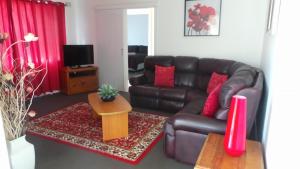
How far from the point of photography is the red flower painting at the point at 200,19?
164 inches

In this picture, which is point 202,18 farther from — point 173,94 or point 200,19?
point 173,94

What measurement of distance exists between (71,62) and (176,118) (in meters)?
3.67

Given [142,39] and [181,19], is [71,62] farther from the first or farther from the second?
[142,39]

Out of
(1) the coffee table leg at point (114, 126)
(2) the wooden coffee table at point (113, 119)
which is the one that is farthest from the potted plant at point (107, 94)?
(1) the coffee table leg at point (114, 126)

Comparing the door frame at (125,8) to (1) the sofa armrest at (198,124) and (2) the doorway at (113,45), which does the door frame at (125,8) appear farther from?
(1) the sofa armrest at (198,124)

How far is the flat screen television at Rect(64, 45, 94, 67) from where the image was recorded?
500 cm

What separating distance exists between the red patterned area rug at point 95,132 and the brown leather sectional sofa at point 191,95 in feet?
1.33

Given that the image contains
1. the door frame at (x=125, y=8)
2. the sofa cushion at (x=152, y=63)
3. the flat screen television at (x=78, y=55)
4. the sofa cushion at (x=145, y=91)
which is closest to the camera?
the sofa cushion at (x=145, y=91)

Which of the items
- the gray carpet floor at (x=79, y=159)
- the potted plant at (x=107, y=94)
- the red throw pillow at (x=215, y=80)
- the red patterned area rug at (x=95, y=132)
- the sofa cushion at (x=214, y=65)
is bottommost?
the gray carpet floor at (x=79, y=159)

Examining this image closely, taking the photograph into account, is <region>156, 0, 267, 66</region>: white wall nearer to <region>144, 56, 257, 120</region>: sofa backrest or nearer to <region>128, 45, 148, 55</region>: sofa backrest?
<region>144, 56, 257, 120</region>: sofa backrest

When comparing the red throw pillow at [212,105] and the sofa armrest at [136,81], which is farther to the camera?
the sofa armrest at [136,81]

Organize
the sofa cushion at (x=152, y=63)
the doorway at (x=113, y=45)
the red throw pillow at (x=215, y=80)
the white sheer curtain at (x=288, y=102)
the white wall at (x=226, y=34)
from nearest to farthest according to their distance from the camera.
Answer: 1. the white sheer curtain at (x=288, y=102)
2. the red throw pillow at (x=215, y=80)
3. the white wall at (x=226, y=34)
4. the sofa cushion at (x=152, y=63)
5. the doorway at (x=113, y=45)

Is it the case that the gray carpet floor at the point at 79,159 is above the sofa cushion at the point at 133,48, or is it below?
below

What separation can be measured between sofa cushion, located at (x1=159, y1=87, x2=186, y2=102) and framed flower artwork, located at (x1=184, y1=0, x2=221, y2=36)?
1.34 m
